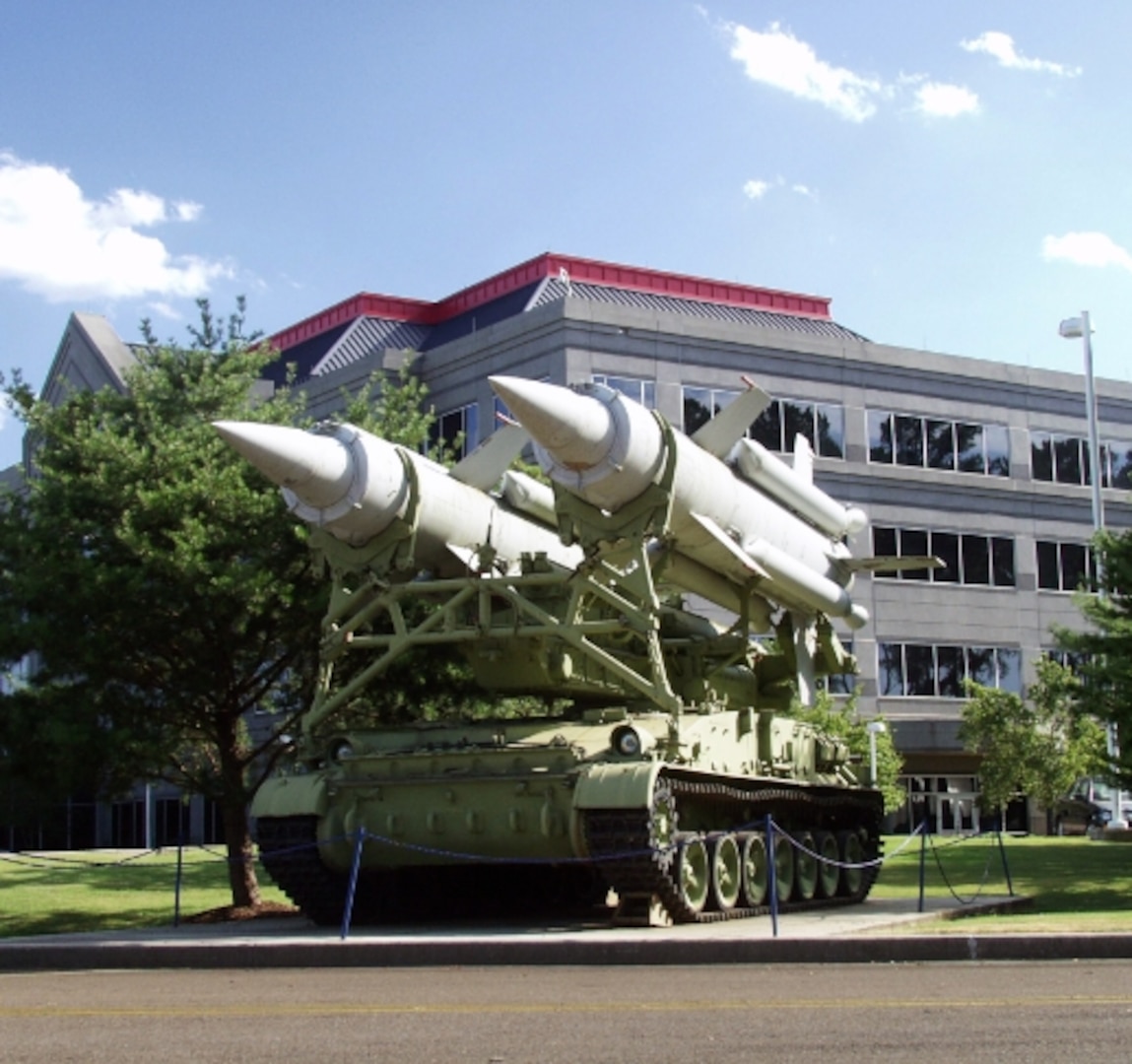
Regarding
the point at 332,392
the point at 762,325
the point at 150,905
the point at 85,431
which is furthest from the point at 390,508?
the point at 762,325

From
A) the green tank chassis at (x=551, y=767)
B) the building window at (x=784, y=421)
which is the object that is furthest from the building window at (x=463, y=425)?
the green tank chassis at (x=551, y=767)

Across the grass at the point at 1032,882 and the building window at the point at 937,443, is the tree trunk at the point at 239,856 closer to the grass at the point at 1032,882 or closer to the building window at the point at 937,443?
the grass at the point at 1032,882

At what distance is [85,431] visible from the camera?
17.6 metres

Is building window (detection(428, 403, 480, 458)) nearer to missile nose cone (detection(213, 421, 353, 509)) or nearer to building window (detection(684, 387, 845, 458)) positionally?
building window (detection(684, 387, 845, 458))

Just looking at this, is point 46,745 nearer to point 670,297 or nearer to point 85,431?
point 85,431

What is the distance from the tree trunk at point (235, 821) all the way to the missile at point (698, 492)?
5.77 m

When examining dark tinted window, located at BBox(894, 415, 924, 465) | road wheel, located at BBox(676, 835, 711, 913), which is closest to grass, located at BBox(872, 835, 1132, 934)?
road wheel, located at BBox(676, 835, 711, 913)

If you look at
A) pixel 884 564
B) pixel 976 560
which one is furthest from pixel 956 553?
pixel 884 564

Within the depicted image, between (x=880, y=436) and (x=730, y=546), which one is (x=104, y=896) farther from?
(x=880, y=436)

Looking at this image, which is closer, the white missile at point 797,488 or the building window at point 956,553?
the white missile at point 797,488

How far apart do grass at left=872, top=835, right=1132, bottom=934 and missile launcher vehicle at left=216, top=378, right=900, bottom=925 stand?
67.3 inches

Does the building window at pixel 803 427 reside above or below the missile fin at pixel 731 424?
above

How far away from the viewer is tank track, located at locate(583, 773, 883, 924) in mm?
12727

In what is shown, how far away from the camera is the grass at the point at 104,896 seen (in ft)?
57.9
